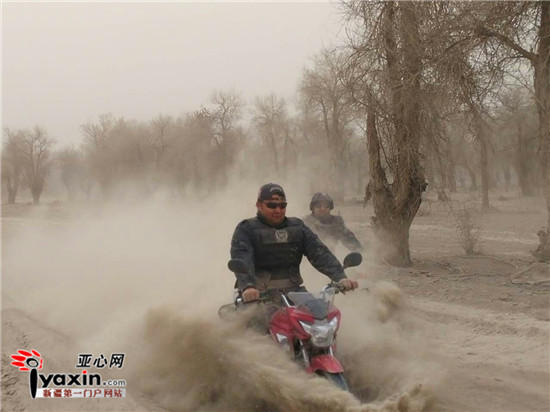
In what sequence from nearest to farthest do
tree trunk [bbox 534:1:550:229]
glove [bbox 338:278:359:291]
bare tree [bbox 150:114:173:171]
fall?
1. glove [bbox 338:278:359:291]
2. tree trunk [bbox 534:1:550:229]
3. bare tree [bbox 150:114:173:171]

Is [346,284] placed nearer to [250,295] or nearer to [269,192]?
[250,295]

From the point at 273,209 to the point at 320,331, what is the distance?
66.3 inches

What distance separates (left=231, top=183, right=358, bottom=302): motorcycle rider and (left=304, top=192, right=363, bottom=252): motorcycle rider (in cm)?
325

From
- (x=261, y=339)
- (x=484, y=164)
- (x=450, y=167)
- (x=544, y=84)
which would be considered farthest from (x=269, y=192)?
(x=484, y=164)

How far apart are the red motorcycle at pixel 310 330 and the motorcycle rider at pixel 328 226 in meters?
4.15

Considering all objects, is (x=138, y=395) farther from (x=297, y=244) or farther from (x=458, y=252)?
(x=458, y=252)

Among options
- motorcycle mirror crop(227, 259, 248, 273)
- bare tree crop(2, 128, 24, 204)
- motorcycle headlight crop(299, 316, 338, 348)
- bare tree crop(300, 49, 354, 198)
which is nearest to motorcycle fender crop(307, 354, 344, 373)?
motorcycle headlight crop(299, 316, 338, 348)

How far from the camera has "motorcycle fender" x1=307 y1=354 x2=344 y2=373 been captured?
4230mm

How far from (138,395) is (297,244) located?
7.54ft

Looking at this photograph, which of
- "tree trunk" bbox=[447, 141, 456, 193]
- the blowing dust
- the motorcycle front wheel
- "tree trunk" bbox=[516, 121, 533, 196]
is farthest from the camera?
"tree trunk" bbox=[516, 121, 533, 196]

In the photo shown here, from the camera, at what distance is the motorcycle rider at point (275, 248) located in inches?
215

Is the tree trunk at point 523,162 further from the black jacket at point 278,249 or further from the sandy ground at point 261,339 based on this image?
the black jacket at point 278,249

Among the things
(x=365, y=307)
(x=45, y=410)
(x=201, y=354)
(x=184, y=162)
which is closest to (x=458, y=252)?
(x=365, y=307)

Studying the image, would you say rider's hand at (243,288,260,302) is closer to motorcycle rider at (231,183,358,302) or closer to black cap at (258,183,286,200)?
motorcycle rider at (231,183,358,302)
